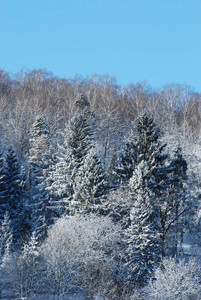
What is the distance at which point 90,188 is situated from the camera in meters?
28.9

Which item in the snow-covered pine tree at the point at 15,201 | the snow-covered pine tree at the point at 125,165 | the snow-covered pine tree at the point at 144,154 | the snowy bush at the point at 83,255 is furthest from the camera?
the snow-covered pine tree at the point at 15,201

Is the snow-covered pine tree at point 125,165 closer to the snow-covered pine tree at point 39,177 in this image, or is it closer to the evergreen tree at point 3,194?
the snow-covered pine tree at point 39,177

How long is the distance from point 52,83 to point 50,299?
6768cm

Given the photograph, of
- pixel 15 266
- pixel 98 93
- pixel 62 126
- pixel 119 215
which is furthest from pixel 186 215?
pixel 98 93

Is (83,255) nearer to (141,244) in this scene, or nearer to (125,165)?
(141,244)

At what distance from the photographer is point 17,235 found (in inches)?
1258

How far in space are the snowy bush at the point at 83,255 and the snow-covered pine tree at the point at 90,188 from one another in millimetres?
1255

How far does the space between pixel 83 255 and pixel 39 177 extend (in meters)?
12.2

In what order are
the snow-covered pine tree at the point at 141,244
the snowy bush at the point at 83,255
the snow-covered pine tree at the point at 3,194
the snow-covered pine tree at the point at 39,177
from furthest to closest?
the snow-covered pine tree at the point at 39,177 < the snow-covered pine tree at the point at 3,194 < the snow-covered pine tree at the point at 141,244 < the snowy bush at the point at 83,255

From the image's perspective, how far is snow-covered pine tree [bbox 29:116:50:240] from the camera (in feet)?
107

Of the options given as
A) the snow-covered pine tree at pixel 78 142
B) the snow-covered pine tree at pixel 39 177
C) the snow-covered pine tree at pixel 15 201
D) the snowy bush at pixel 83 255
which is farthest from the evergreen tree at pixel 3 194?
the snowy bush at pixel 83 255

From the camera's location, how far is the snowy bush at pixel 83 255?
22344 mm

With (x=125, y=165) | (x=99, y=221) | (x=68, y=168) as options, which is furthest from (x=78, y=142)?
(x=99, y=221)

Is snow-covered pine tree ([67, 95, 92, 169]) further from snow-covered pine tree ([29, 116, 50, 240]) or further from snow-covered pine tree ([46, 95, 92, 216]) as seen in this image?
snow-covered pine tree ([29, 116, 50, 240])
